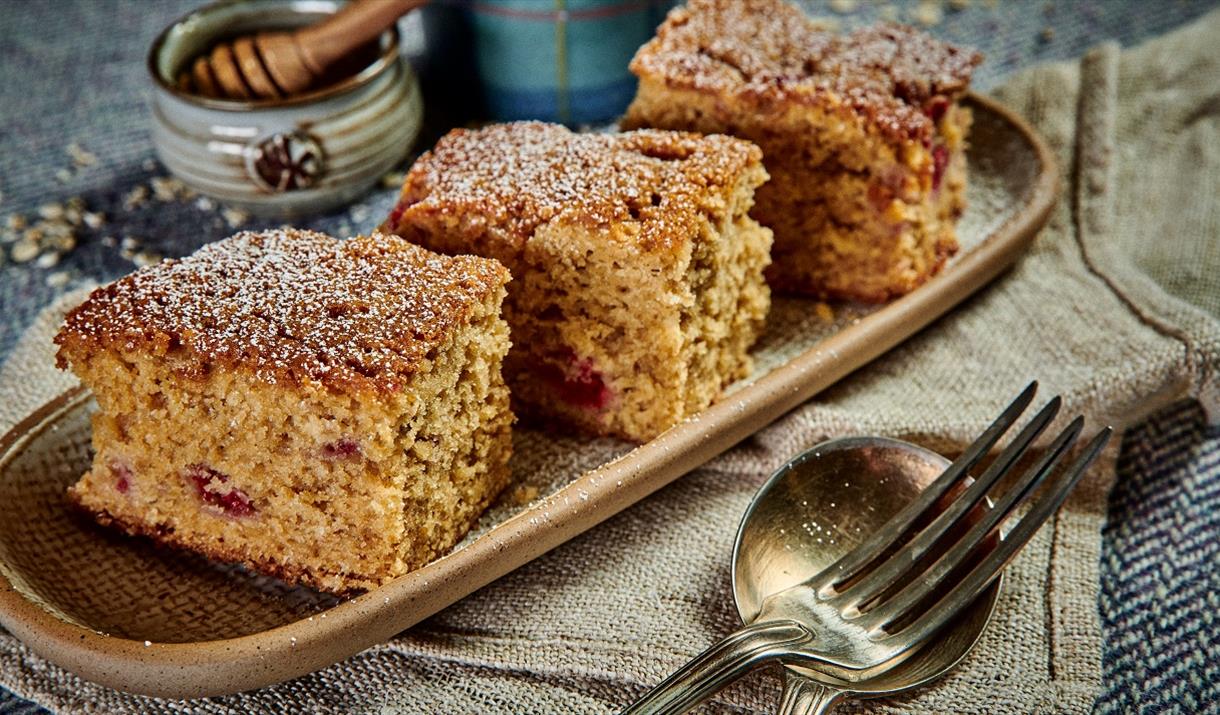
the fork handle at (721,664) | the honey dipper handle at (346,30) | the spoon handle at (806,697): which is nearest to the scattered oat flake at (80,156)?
the honey dipper handle at (346,30)

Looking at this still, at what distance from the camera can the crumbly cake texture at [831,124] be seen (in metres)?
2.47

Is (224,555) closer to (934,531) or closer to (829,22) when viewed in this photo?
(934,531)

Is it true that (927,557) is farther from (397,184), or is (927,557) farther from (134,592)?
(397,184)

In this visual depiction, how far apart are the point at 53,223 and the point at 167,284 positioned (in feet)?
4.37

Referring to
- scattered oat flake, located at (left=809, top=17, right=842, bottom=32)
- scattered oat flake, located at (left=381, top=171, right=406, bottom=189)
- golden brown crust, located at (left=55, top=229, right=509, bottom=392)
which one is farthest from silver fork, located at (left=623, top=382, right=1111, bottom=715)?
scattered oat flake, located at (left=809, top=17, right=842, bottom=32)

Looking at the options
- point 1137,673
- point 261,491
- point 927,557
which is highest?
point 261,491

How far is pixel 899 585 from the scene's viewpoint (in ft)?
6.64

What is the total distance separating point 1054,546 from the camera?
2.21 metres

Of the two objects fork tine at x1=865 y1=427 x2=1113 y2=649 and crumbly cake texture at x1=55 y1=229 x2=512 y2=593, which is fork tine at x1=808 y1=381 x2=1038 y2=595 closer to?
fork tine at x1=865 y1=427 x2=1113 y2=649

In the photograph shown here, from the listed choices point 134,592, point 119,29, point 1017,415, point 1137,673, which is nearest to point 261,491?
point 134,592

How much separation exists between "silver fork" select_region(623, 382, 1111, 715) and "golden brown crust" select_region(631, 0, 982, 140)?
30.2 inches

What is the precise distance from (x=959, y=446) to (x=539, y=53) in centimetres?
167

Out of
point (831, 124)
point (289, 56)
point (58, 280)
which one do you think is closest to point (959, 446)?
point (831, 124)

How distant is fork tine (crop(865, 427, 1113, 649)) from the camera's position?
1.93 m
